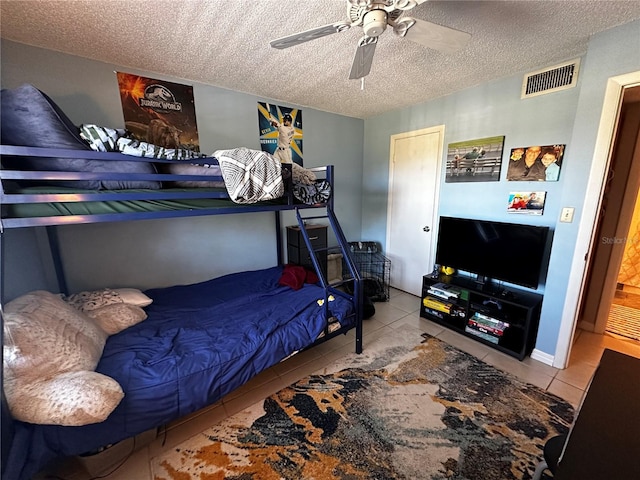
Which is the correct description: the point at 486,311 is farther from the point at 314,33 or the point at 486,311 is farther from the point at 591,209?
the point at 314,33

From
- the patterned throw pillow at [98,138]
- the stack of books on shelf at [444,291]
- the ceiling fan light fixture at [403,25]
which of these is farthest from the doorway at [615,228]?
the patterned throw pillow at [98,138]

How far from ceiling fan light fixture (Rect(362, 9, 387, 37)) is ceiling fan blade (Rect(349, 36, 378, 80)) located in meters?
0.08

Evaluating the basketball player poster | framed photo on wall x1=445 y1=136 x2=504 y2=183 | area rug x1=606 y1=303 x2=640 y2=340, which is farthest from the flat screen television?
the basketball player poster

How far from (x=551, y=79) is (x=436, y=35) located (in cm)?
155

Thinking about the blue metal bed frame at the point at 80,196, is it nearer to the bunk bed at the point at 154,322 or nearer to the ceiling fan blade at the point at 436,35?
the bunk bed at the point at 154,322

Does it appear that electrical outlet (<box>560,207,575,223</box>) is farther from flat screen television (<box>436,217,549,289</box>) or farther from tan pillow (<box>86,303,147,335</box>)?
tan pillow (<box>86,303,147,335</box>)

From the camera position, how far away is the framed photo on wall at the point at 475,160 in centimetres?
243

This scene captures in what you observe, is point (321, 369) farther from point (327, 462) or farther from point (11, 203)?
point (11, 203)

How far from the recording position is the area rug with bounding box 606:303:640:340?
2.46 metres

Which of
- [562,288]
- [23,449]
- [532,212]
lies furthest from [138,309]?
[532,212]

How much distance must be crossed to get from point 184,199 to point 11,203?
27.8 inches

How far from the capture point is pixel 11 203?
114 cm

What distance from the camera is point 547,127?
2111 millimetres

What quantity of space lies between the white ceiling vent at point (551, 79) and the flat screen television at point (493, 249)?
113 cm
